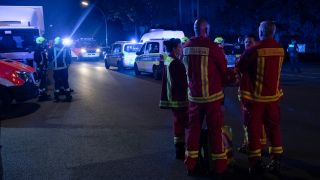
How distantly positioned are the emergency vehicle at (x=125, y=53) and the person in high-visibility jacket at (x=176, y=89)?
59.1ft

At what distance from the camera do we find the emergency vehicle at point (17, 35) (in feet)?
55.6

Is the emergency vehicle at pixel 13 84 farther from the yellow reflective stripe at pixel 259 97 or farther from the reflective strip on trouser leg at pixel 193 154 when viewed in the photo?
the yellow reflective stripe at pixel 259 97

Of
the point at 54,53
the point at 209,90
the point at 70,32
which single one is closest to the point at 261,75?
the point at 209,90

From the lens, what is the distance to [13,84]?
11836mm

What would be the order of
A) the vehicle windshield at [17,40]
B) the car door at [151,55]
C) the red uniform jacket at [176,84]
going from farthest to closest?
the car door at [151,55] → the vehicle windshield at [17,40] → the red uniform jacket at [176,84]

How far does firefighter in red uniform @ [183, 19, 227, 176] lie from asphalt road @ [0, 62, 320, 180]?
488 mm

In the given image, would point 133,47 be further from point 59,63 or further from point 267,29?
point 267,29

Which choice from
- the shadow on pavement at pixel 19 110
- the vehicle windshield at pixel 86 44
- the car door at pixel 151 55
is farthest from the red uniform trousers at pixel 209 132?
the vehicle windshield at pixel 86 44

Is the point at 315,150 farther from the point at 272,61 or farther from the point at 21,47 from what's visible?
the point at 21,47

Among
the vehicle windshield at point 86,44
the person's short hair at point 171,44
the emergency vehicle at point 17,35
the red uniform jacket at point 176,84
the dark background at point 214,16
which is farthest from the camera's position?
the vehicle windshield at point 86,44

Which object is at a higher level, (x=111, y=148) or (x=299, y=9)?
(x=299, y=9)

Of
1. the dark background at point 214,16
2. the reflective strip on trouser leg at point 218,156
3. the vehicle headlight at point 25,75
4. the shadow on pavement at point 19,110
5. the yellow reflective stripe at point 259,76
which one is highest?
the dark background at point 214,16

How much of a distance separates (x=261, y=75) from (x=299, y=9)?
26.6 meters

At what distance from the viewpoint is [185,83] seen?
260 inches
